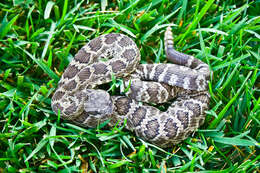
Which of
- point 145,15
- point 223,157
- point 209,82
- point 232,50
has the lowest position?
point 223,157

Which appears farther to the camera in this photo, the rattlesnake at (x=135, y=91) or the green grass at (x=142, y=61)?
the rattlesnake at (x=135, y=91)

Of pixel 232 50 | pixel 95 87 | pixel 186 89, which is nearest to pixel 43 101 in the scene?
pixel 95 87

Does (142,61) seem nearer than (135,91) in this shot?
No

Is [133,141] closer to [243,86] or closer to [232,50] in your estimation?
[243,86]

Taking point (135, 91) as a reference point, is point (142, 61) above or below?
above

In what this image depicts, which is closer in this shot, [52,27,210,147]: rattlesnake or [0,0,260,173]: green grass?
[0,0,260,173]: green grass
